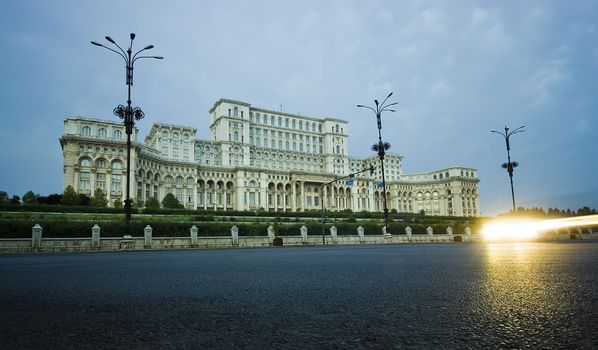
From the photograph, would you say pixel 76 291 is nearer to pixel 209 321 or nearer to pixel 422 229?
pixel 209 321

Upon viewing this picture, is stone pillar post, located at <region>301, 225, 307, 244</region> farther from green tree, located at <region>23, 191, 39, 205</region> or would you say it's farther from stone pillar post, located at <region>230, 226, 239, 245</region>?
green tree, located at <region>23, 191, 39, 205</region>

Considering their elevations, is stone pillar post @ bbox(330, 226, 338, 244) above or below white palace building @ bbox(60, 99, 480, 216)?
below

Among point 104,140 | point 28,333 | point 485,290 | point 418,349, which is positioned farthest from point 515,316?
point 104,140

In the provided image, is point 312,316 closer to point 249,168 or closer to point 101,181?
point 101,181

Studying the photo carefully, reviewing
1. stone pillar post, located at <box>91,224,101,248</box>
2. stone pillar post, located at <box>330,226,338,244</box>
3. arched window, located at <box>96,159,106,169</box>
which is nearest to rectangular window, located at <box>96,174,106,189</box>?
arched window, located at <box>96,159,106,169</box>

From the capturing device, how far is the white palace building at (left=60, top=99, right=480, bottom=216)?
251ft

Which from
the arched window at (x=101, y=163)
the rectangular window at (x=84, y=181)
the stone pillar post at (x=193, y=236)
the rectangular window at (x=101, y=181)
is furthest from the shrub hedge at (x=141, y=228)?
the arched window at (x=101, y=163)

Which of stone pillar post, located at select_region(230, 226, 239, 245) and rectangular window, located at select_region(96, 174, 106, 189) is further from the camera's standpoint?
rectangular window, located at select_region(96, 174, 106, 189)

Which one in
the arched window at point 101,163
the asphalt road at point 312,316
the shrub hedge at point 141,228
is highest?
the arched window at point 101,163

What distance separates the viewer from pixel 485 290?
12.6 ft

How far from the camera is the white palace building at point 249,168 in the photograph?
76.6 meters

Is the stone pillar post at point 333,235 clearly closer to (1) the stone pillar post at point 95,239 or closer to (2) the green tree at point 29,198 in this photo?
(1) the stone pillar post at point 95,239

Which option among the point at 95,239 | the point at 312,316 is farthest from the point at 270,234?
the point at 312,316

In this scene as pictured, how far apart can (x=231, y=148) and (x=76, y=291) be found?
99.0 meters
